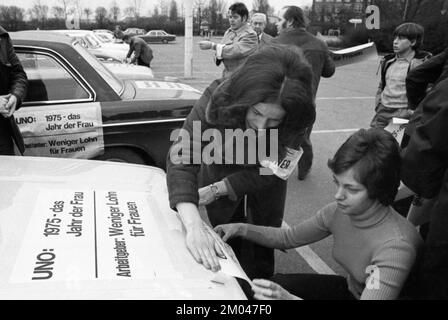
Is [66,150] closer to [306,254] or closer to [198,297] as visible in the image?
[306,254]

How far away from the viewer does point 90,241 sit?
1.36 m

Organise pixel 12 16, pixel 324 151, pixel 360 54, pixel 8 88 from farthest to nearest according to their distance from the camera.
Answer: pixel 12 16, pixel 324 151, pixel 360 54, pixel 8 88

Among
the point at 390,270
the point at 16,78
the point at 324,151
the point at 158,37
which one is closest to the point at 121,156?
the point at 16,78

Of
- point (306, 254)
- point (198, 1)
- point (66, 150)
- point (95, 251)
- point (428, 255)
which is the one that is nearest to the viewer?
point (95, 251)

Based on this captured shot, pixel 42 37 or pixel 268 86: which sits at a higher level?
pixel 42 37

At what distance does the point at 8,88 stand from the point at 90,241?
212 centimetres

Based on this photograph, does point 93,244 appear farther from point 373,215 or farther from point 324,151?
point 324,151

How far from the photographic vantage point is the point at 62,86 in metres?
3.53

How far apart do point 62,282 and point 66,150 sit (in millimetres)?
2414

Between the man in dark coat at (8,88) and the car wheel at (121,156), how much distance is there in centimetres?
75

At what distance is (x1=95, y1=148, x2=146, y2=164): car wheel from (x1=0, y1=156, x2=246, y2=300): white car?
161cm

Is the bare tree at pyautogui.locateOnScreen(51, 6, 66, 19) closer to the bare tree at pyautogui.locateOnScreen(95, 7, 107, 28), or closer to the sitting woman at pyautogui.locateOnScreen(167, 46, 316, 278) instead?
the bare tree at pyautogui.locateOnScreen(95, 7, 107, 28)

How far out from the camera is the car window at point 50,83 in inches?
137
